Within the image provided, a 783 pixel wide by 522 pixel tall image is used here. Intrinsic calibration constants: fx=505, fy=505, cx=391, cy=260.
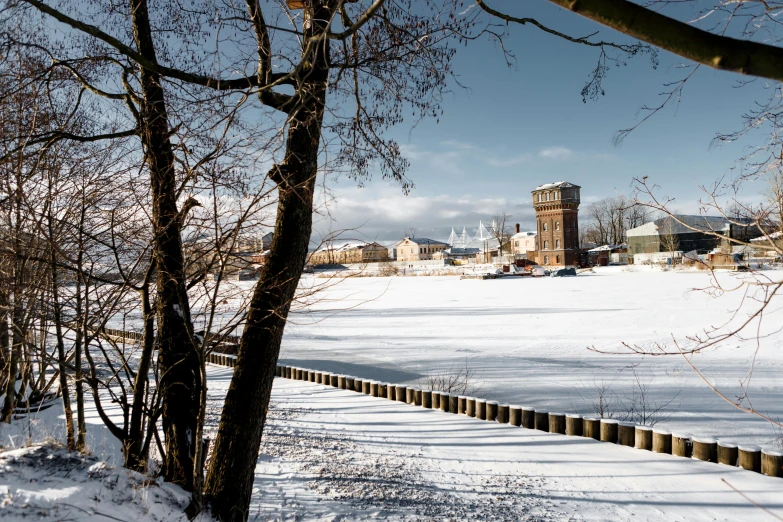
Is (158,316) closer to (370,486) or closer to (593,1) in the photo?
(370,486)

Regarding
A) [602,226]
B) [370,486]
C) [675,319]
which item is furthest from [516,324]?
[602,226]

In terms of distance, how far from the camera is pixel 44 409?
6.88 m

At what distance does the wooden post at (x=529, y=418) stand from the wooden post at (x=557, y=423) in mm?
198

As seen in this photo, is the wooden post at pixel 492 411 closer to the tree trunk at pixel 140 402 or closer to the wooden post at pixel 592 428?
the wooden post at pixel 592 428

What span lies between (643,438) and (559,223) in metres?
62.1

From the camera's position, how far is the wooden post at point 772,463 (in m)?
4.61

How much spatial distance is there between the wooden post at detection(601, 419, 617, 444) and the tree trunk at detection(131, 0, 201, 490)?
422 cm

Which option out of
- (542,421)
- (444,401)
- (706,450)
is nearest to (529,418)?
(542,421)

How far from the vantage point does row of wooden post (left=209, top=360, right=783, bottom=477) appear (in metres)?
4.75

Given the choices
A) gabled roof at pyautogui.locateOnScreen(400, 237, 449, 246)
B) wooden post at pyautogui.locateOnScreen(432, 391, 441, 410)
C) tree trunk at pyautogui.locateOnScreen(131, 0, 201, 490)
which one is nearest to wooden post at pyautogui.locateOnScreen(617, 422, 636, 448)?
wooden post at pyautogui.locateOnScreen(432, 391, 441, 410)

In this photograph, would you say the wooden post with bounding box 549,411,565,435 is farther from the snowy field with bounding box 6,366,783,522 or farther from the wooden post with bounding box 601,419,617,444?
the wooden post with bounding box 601,419,617,444

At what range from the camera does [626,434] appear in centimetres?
543

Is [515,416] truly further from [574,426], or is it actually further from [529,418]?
[574,426]


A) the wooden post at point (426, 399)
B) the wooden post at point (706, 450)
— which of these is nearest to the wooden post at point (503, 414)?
the wooden post at point (426, 399)
